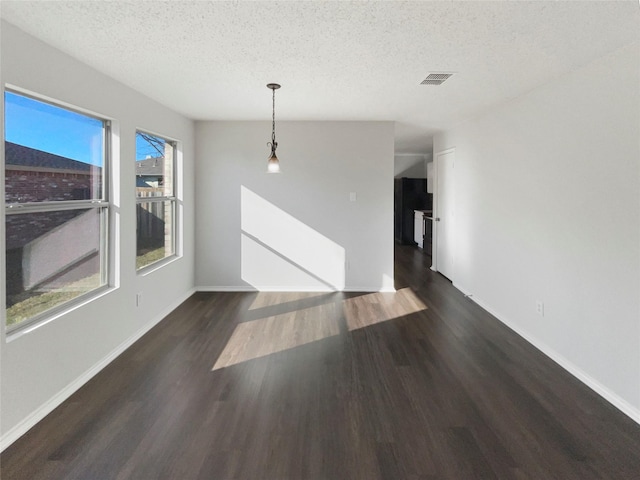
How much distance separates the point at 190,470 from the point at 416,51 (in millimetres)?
2946

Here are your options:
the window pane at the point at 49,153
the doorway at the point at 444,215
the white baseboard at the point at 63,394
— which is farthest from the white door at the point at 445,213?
the window pane at the point at 49,153

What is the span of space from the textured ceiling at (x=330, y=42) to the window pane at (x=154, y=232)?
1246 mm

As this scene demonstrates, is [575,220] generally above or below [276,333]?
above

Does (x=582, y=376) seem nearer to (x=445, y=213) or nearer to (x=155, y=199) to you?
(x=445, y=213)

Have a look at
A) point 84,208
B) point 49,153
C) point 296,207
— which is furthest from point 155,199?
point 296,207

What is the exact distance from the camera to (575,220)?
309 cm

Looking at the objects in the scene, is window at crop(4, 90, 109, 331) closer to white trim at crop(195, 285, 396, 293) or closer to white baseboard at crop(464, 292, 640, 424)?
white trim at crop(195, 285, 396, 293)

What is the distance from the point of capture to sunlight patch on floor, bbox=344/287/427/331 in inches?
172

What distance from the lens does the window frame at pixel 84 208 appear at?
238 centimetres

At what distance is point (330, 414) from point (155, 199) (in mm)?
3177

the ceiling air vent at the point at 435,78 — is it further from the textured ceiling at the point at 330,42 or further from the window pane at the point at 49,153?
the window pane at the point at 49,153

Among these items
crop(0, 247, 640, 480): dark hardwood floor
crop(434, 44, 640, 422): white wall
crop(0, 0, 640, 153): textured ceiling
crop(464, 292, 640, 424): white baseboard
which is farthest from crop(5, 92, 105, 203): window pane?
crop(464, 292, 640, 424): white baseboard

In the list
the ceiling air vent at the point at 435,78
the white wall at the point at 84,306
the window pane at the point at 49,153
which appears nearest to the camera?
the white wall at the point at 84,306

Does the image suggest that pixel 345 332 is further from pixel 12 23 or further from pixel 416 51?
pixel 12 23
